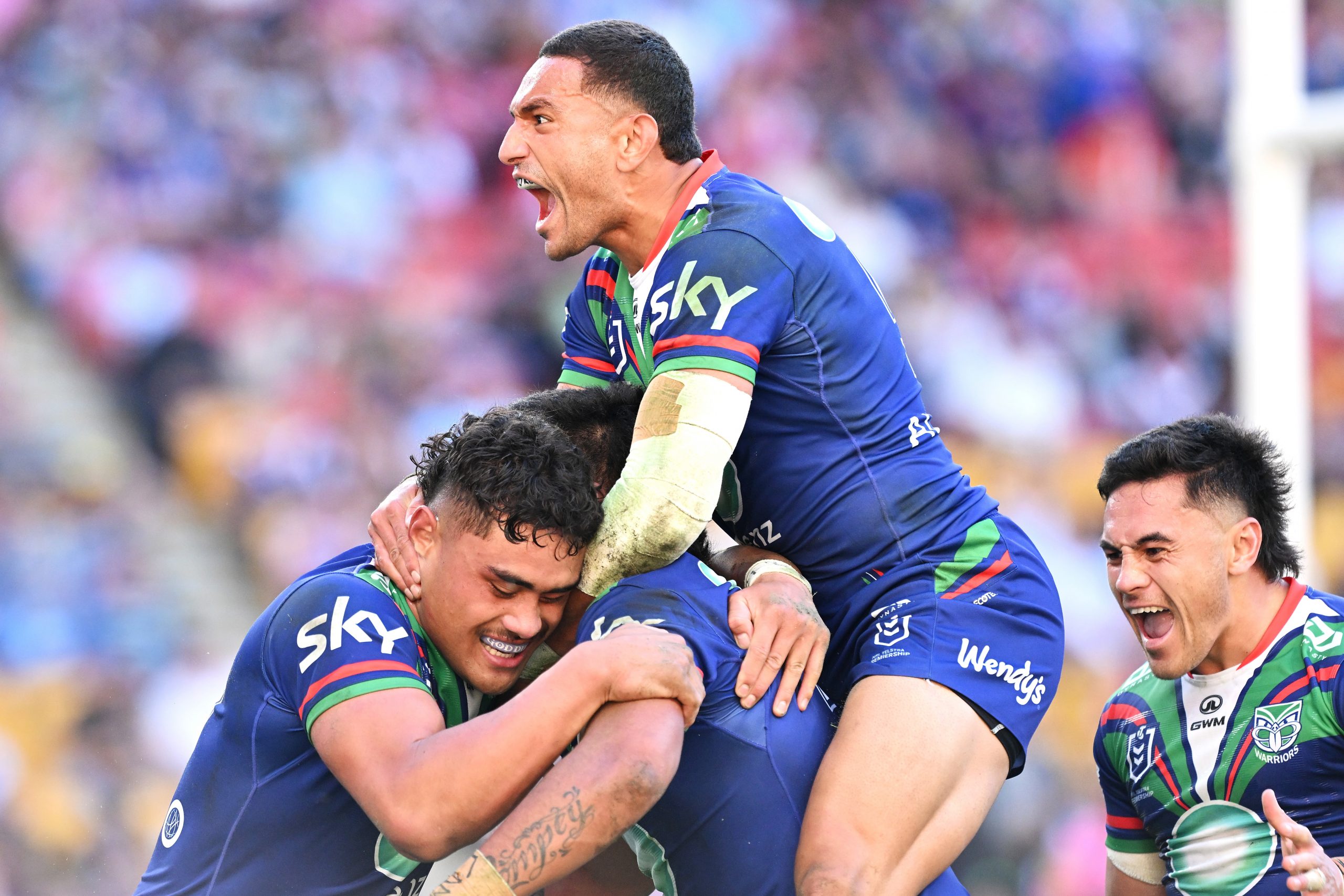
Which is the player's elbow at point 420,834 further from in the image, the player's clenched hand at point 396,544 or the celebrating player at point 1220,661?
the celebrating player at point 1220,661

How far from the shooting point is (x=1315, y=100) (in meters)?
8.52

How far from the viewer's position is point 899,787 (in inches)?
138

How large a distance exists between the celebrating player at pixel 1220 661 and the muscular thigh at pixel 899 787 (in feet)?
3.44

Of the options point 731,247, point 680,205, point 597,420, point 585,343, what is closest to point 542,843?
point 597,420

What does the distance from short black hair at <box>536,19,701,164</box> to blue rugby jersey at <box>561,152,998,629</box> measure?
0.77ft

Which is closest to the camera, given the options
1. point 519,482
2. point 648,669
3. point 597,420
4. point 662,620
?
point 648,669

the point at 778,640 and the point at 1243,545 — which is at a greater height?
the point at 1243,545

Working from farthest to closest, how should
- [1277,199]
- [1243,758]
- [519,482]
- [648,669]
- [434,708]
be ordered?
[1277,199], [1243,758], [519,482], [434,708], [648,669]

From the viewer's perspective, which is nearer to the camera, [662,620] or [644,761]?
[644,761]

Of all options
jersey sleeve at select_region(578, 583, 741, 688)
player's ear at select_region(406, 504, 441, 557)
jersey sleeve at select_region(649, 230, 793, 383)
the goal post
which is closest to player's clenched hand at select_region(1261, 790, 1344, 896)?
jersey sleeve at select_region(578, 583, 741, 688)

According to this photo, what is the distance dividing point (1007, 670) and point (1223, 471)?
1.27m

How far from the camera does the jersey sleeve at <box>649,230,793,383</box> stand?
12.0 feet

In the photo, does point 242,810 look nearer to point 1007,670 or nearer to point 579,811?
point 579,811

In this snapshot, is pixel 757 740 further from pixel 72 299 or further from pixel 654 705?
pixel 72 299
